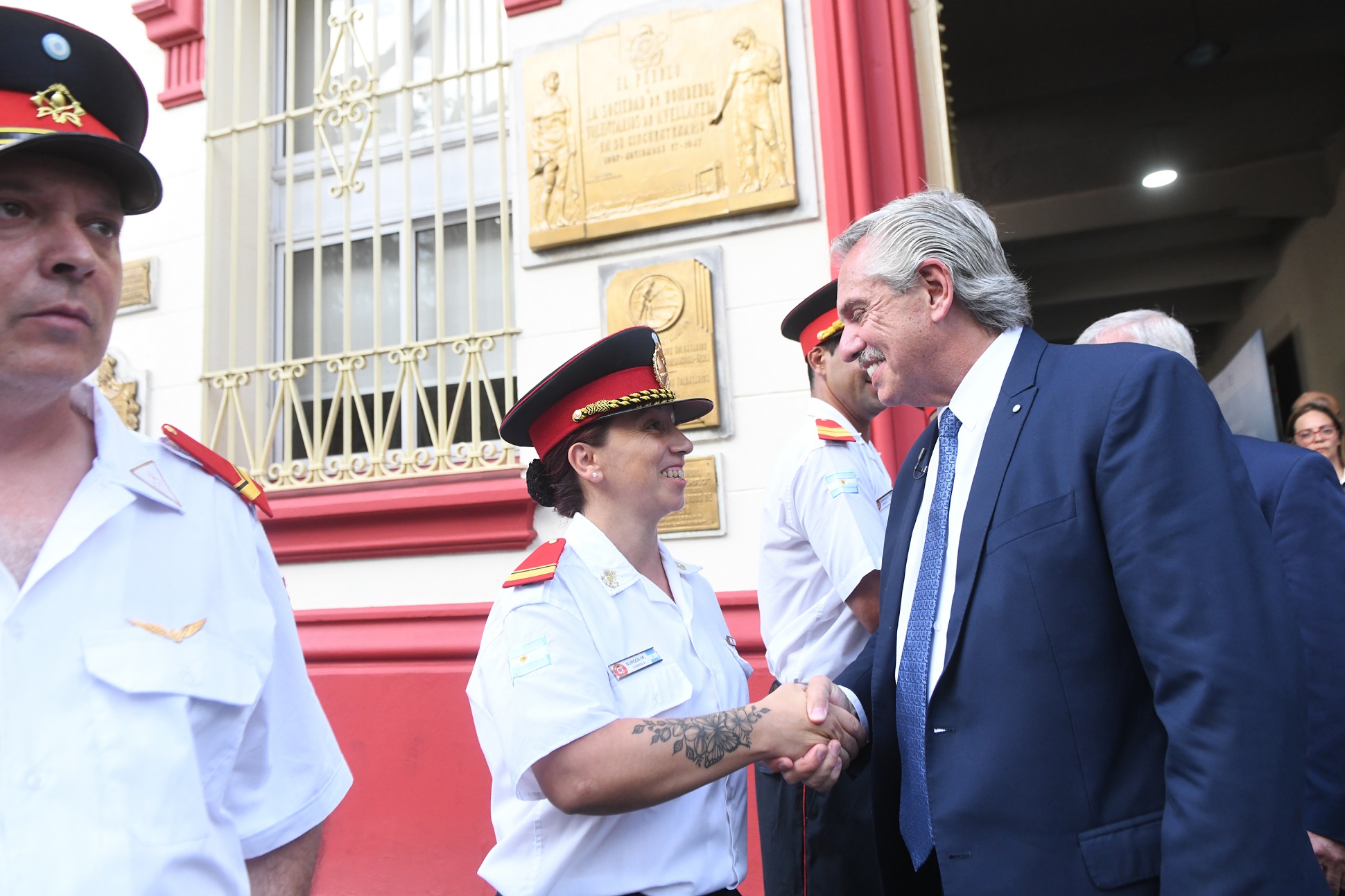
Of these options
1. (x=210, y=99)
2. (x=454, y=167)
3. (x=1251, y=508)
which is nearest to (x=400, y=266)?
Result: (x=454, y=167)

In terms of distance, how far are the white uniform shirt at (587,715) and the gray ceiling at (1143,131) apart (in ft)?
16.4

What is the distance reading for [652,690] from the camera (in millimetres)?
1709

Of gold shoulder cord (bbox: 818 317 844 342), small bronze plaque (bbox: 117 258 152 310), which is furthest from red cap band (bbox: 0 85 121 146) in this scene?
small bronze plaque (bbox: 117 258 152 310)

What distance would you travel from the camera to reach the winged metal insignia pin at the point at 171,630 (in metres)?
1.12

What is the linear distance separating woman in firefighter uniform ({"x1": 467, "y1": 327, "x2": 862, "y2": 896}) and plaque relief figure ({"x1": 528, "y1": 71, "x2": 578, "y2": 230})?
184cm

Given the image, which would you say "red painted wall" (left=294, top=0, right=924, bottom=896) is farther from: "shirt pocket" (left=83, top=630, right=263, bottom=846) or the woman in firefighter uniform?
"shirt pocket" (left=83, top=630, right=263, bottom=846)

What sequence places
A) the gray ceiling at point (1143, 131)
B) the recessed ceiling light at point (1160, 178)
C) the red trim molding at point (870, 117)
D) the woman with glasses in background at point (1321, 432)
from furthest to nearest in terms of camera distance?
1. the recessed ceiling light at point (1160, 178)
2. the gray ceiling at point (1143, 131)
3. the woman with glasses in background at point (1321, 432)
4. the red trim molding at point (870, 117)

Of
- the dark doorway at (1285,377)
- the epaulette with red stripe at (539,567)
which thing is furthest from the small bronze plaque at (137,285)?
the dark doorway at (1285,377)

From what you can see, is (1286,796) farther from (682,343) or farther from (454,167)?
(454,167)

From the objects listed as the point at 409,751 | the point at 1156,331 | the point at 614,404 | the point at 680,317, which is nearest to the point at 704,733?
the point at 614,404

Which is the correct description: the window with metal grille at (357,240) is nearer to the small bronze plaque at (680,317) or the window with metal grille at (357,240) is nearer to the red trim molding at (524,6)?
the red trim molding at (524,6)

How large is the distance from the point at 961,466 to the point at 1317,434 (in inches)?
145

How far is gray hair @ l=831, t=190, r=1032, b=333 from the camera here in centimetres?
168

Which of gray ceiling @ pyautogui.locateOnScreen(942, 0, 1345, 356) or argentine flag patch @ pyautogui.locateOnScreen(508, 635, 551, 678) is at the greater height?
gray ceiling @ pyautogui.locateOnScreen(942, 0, 1345, 356)
